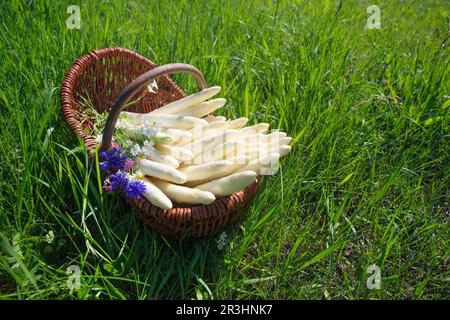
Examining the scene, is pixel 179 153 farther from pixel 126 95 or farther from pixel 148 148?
pixel 126 95

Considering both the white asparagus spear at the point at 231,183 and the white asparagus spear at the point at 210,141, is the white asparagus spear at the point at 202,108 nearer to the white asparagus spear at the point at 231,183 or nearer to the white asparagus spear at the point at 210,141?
the white asparagus spear at the point at 210,141

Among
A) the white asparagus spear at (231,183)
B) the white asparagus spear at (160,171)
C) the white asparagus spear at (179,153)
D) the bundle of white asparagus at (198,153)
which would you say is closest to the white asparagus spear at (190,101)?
the bundle of white asparagus at (198,153)

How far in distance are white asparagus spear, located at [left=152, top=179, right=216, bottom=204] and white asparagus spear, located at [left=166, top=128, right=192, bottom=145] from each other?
23 cm

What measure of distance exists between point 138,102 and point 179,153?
59cm

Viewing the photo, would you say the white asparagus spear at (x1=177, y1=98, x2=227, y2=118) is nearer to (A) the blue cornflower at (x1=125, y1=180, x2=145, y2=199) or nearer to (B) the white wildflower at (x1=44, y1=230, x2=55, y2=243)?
(A) the blue cornflower at (x1=125, y1=180, x2=145, y2=199)

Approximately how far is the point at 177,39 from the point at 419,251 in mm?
1605

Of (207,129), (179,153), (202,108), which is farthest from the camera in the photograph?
(202,108)

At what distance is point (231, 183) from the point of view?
146 centimetres

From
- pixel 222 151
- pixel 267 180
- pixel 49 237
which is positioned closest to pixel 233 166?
pixel 222 151

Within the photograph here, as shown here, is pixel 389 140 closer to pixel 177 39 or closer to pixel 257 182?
pixel 257 182

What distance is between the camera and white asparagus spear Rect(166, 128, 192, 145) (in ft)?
5.67

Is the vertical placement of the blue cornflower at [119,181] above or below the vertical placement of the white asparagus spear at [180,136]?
below

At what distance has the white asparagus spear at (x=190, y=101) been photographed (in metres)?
1.81
